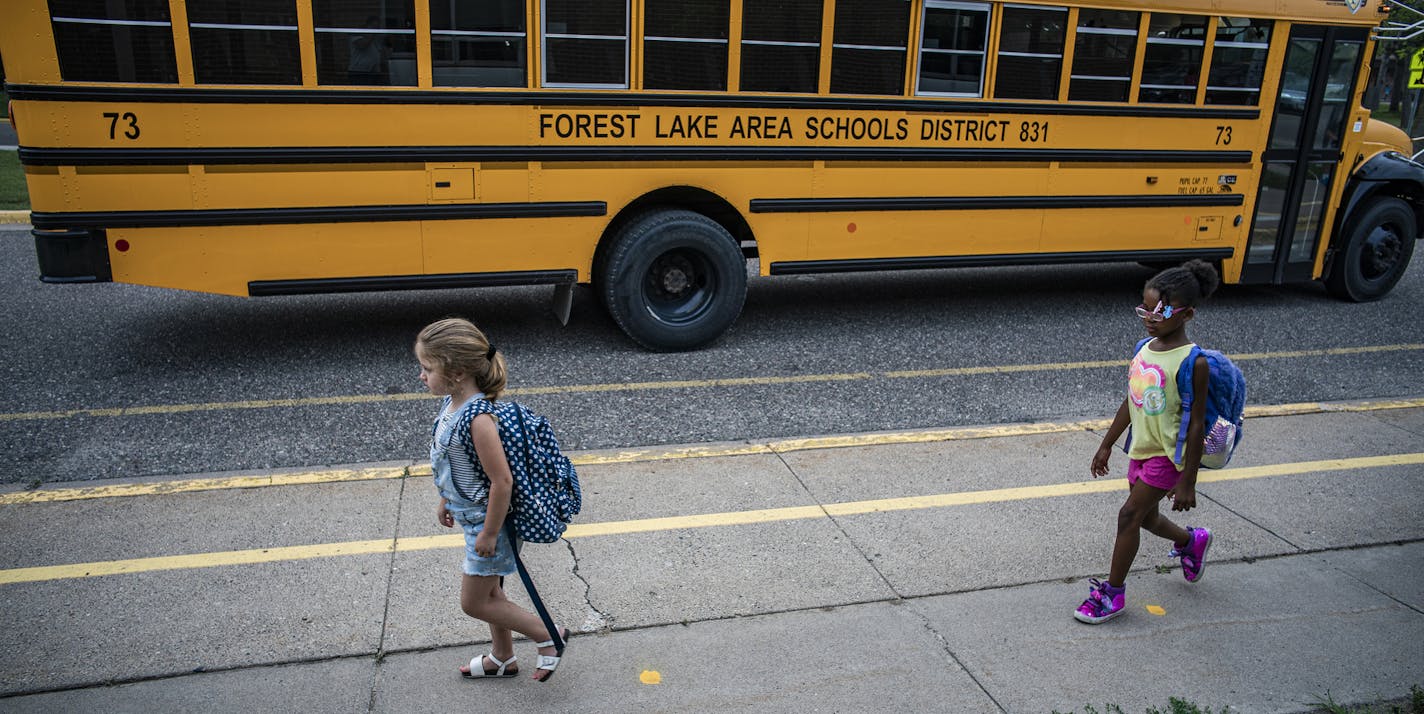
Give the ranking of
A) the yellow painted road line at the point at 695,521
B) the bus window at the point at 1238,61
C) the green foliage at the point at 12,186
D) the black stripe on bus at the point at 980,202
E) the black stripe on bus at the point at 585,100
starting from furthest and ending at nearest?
the green foliage at the point at 12,186
the bus window at the point at 1238,61
the black stripe on bus at the point at 980,202
the black stripe on bus at the point at 585,100
the yellow painted road line at the point at 695,521

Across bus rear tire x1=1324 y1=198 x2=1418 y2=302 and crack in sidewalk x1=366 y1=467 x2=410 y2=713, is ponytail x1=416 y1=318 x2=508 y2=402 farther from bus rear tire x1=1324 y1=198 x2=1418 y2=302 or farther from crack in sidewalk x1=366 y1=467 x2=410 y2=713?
bus rear tire x1=1324 y1=198 x2=1418 y2=302

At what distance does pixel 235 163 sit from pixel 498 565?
12.4 feet

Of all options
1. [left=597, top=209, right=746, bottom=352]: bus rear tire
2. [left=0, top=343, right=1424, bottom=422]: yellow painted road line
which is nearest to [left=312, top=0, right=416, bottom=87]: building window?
[left=597, top=209, right=746, bottom=352]: bus rear tire

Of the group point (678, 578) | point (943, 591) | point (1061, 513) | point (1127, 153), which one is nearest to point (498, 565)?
point (678, 578)

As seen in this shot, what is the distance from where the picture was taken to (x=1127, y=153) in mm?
7484

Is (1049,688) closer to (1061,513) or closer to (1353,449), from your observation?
(1061,513)

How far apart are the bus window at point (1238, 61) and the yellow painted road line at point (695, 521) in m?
3.52

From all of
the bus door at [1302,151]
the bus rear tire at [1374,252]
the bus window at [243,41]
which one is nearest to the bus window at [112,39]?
the bus window at [243,41]

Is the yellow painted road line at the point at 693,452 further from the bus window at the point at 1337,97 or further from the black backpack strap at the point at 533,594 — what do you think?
the bus window at the point at 1337,97

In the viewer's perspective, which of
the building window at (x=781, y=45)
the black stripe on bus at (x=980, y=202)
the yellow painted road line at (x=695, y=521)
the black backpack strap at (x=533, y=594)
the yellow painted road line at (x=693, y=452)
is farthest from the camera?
the black stripe on bus at (x=980, y=202)

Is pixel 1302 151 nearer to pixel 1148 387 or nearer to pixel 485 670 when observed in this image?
pixel 1148 387

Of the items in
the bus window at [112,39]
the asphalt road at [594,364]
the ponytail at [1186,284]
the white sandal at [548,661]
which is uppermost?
the bus window at [112,39]

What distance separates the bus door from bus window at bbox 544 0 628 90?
5218mm

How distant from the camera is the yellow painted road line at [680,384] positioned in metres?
5.30
